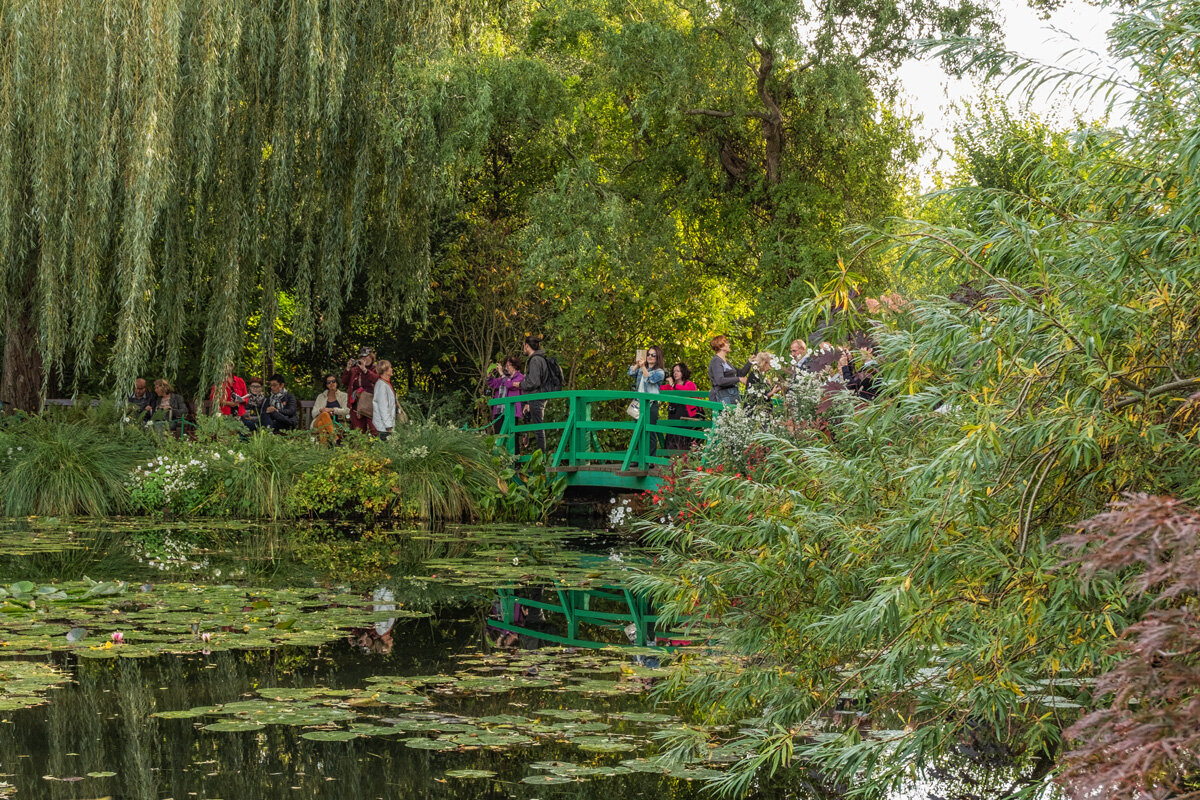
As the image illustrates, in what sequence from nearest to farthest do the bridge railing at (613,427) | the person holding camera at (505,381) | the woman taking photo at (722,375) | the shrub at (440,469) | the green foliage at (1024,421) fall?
the green foliage at (1024,421)
the woman taking photo at (722,375)
the shrub at (440,469)
the bridge railing at (613,427)
the person holding camera at (505,381)

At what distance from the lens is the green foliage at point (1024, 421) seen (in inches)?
124

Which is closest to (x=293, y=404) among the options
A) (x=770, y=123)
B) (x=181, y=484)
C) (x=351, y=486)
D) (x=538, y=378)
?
(x=181, y=484)

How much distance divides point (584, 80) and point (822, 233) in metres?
3.66

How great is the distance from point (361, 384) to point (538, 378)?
8.56 ft

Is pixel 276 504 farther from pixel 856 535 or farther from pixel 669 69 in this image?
pixel 856 535

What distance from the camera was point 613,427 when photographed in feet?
43.9

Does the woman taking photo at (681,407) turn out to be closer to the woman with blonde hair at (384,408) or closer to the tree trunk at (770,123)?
the woman with blonde hair at (384,408)

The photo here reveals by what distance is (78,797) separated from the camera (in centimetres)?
392

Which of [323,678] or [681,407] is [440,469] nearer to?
[681,407]

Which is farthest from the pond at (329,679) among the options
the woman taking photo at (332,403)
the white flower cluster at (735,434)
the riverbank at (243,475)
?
the woman taking photo at (332,403)

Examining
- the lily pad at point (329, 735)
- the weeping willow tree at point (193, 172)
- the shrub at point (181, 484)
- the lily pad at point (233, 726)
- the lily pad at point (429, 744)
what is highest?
the weeping willow tree at point (193, 172)

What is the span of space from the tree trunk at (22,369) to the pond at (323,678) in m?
5.59

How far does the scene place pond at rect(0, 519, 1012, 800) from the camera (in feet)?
13.9

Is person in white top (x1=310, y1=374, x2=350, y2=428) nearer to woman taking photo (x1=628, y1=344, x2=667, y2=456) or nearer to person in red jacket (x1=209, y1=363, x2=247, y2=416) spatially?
person in red jacket (x1=209, y1=363, x2=247, y2=416)
